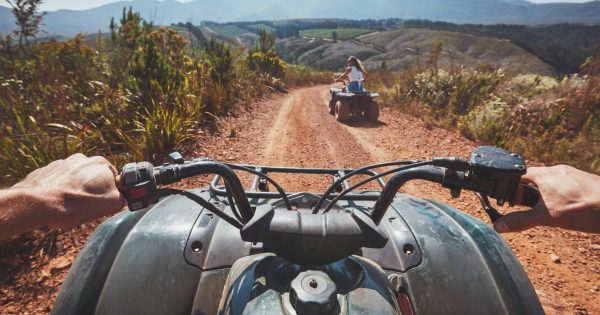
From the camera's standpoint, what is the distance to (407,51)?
3671 inches

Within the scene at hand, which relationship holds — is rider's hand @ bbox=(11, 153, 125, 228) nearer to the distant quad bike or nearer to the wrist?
the wrist

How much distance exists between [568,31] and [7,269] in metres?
154

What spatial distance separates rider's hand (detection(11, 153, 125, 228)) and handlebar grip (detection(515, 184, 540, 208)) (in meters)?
1.29

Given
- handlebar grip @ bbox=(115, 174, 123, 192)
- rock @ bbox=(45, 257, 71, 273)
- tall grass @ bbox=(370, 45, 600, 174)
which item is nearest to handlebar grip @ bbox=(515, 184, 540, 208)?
handlebar grip @ bbox=(115, 174, 123, 192)

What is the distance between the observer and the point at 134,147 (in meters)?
4.47

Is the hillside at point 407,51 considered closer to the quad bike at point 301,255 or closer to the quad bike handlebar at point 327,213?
the quad bike at point 301,255

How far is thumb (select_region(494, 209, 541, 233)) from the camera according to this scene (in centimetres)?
93

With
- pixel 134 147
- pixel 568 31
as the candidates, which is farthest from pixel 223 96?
pixel 568 31

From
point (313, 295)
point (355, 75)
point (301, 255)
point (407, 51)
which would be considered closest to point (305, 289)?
point (313, 295)

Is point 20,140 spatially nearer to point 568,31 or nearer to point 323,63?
point 323,63

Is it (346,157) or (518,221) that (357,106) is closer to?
(346,157)

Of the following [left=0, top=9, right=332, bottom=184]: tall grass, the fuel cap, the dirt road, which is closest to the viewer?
the fuel cap

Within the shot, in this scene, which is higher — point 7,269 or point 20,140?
point 20,140

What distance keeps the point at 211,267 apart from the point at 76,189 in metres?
0.55
